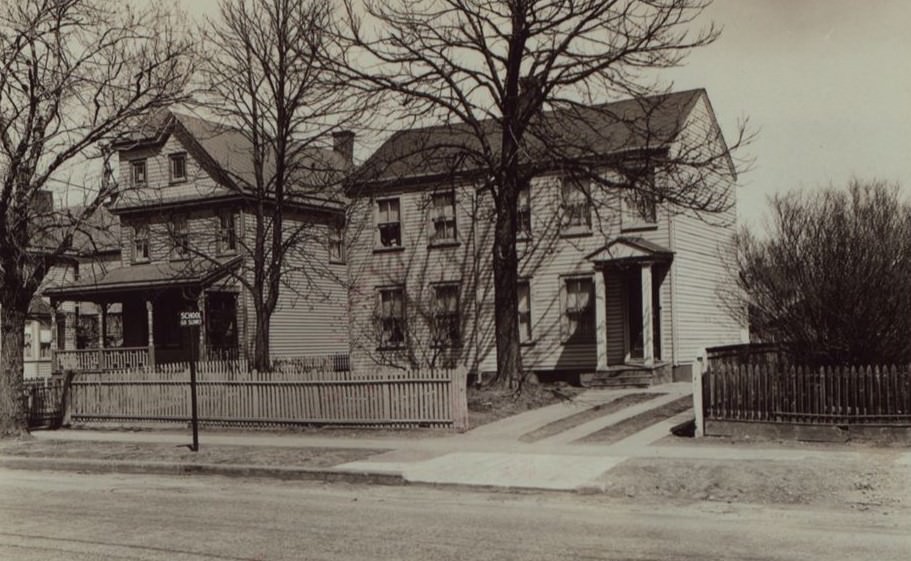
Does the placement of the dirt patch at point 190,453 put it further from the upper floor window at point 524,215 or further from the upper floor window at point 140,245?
the upper floor window at point 140,245

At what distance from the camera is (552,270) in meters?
28.3

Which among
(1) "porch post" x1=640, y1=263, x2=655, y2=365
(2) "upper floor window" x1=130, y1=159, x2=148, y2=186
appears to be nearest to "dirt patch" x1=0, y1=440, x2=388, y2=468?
(1) "porch post" x1=640, y1=263, x2=655, y2=365

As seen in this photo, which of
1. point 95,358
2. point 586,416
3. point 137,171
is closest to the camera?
point 586,416

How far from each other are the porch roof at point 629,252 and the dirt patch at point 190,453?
41.2 ft

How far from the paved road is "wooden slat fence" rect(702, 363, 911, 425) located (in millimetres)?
4862

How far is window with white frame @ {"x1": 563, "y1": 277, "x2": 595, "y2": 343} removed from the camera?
91.1ft

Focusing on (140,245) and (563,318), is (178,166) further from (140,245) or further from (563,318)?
(563,318)

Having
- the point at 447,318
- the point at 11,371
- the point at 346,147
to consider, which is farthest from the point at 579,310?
the point at 346,147

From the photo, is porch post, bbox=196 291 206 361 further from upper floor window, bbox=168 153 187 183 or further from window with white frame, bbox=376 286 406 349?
window with white frame, bbox=376 286 406 349

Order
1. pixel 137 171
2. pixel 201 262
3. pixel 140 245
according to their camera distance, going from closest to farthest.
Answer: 1. pixel 201 262
2. pixel 140 245
3. pixel 137 171

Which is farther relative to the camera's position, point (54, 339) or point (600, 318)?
point (54, 339)

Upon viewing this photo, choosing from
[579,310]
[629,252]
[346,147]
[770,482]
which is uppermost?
[346,147]

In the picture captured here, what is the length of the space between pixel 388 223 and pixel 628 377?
1015 centimetres

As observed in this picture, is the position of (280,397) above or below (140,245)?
below
